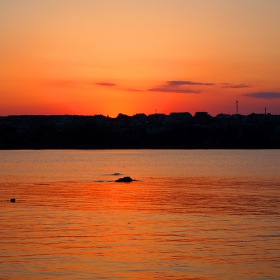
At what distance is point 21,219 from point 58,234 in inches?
215

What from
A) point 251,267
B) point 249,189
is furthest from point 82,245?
point 249,189

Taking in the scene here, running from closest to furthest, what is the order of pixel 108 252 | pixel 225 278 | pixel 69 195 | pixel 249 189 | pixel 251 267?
pixel 225 278 → pixel 251 267 → pixel 108 252 → pixel 69 195 → pixel 249 189

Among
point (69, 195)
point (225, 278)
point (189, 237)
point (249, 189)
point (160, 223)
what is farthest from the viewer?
point (249, 189)

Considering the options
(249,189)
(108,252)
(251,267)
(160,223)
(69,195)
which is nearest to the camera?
(251,267)

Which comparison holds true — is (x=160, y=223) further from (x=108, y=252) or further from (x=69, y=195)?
(x=69, y=195)

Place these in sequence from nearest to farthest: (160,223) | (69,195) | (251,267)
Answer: (251,267)
(160,223)
(69,195)

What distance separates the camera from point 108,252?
2500cm

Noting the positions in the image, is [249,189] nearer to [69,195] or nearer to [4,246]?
[69,195]

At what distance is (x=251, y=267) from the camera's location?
22.6 meters

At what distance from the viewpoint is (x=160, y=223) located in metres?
32.8

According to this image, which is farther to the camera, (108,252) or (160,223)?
(160,223)

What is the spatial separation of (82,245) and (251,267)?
7095 millimetres

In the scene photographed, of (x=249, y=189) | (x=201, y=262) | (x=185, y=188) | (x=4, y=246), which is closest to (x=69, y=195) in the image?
(x=185, y=188)

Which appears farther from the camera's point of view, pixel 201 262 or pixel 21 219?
pixel 21 219
